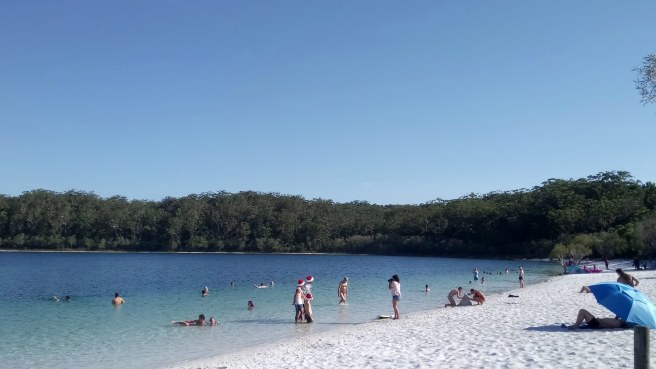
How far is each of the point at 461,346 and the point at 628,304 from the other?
→ 3.86m

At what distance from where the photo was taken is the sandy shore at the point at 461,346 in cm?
1130

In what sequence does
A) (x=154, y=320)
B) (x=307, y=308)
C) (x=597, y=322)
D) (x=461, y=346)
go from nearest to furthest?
(x=461, y=346)
(x=597, y=322)
(x=307, y=308)
(x=154, y=320)

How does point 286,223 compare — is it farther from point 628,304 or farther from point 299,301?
point 628,304

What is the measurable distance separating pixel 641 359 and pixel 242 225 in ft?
444

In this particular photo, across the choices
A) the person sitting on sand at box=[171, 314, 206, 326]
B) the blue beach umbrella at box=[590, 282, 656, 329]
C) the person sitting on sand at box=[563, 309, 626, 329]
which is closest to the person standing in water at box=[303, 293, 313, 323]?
the person sitting on sand at box=[171, 314, 206, 326]

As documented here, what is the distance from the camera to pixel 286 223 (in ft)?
459

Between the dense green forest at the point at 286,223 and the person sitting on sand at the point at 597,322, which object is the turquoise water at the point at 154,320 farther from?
the dense green forest at the point at 286,223

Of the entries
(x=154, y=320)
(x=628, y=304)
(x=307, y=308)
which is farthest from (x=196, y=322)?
(x=628, y=304)

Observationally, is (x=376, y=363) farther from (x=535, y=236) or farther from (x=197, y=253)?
(x=197, y=253)

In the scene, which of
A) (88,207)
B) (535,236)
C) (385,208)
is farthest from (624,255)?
(88,207)

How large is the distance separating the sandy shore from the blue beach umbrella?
0.44 m

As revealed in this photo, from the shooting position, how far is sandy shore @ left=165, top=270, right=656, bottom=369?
11.3 meters

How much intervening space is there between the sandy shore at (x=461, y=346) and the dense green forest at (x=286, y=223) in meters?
93.2

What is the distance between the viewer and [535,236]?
110062 millimetres
